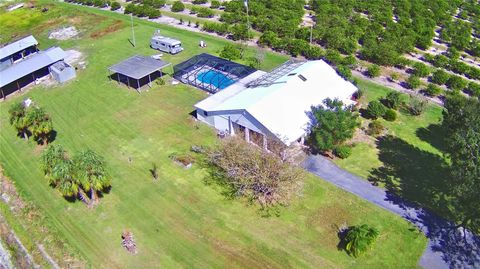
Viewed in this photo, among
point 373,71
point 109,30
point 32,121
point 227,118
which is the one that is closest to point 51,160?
point 32,121

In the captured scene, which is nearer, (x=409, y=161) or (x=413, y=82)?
(x=409, y=161)

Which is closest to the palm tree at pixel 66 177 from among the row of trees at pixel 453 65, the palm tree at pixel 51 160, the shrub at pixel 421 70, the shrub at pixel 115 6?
the palm tree at pixel 51 160

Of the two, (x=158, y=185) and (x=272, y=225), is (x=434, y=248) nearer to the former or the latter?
(x=272, y=225)

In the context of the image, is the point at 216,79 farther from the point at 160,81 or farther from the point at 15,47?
the point at 15,47

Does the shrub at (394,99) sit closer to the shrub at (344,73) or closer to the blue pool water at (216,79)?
the shrub at (344,73)

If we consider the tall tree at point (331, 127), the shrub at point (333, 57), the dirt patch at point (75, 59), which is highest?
the tall tree at point (331, 127)

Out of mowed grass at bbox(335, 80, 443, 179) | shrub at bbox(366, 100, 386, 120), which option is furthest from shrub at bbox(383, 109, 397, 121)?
shrub at bbox(366, 100, 386, 120)

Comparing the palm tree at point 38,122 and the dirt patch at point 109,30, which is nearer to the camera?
the palm tree at point 38,122

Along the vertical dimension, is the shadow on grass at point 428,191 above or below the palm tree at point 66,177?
below
